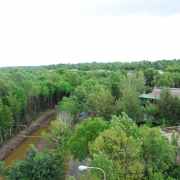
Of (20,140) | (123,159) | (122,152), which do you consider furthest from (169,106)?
(20,140)

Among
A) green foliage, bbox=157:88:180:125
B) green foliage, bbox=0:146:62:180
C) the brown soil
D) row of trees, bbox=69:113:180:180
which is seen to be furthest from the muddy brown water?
green foliage, bbox=157:88:180:125

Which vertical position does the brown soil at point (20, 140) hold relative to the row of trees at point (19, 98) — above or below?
below

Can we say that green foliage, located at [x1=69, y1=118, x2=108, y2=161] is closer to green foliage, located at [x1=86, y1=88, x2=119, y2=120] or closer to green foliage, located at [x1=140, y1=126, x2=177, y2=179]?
green foliage, located at [x1=140, y1=126, x2=177, y2=179]

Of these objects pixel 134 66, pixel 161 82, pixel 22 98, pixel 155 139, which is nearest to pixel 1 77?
pixel 22 98

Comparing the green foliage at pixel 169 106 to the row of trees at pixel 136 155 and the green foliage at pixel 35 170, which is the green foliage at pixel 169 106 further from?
the green foliage at pixel 35 170

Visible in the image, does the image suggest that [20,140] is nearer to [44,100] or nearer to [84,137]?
[84,137]

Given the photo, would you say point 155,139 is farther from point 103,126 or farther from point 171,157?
point 103,126

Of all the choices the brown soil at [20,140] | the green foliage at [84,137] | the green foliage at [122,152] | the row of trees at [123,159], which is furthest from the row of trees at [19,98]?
the green foliage at [122,152]
